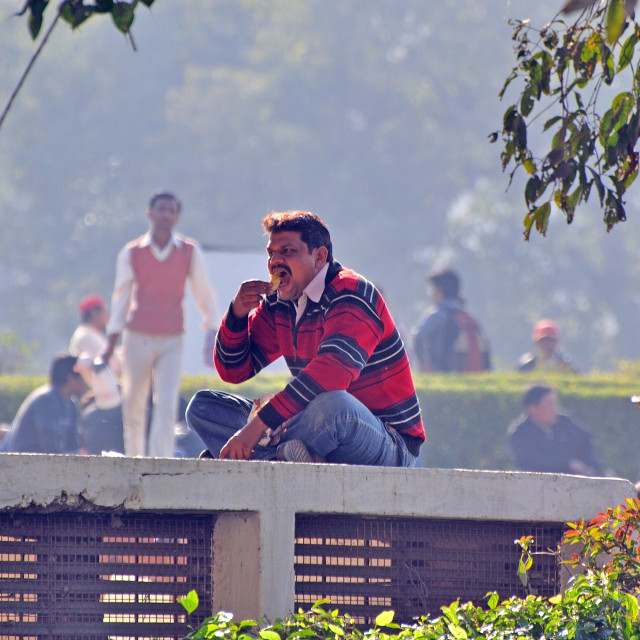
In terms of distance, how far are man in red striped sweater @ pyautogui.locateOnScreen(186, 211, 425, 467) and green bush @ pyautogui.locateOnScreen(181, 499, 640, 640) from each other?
0.64 metres

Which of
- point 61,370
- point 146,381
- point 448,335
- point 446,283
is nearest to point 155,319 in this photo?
point 146,381

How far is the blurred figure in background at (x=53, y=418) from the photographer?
30.8ft

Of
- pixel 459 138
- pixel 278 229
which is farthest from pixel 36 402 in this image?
pixel 459 138

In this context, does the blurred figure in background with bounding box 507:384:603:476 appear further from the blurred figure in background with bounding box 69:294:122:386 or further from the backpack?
the blurred figure in background with bounding box 69:294:122:386

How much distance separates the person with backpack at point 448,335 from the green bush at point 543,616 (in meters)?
9.38

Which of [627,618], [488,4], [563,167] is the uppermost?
[488,4]

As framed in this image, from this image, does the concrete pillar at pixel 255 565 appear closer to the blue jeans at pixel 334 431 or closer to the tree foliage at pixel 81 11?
the blue jeans at pixel 334 431

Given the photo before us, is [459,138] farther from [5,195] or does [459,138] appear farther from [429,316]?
[429,316]

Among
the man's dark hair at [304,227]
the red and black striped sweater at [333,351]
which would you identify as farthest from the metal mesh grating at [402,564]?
the man's dark hair at [304,227]

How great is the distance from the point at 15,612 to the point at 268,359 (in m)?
1.55

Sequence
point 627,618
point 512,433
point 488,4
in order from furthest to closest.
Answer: point 488,4, point 512,433, point 627,618

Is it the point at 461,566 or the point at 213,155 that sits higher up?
the point at 213,155

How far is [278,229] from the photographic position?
489 centimetres

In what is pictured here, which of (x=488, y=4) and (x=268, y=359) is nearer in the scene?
(x=268, y=359)
